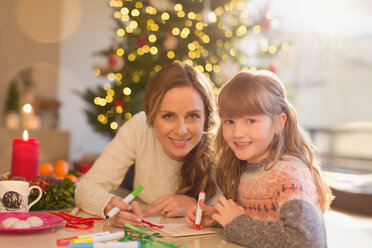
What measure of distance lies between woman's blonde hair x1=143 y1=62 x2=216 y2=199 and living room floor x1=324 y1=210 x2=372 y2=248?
4.86 feet

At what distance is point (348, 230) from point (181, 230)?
253 centimetres

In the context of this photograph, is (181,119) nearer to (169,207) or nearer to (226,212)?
(169,207)

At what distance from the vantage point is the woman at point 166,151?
151 cm

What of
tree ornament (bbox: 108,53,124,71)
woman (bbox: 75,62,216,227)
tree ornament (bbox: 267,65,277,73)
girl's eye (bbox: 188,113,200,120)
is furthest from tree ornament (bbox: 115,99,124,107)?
girl's eye (bbox: 188,113,200,120)

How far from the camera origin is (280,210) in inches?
41.6

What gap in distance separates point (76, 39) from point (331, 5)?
3.96 metres

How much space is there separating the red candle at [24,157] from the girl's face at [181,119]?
0.44 metres

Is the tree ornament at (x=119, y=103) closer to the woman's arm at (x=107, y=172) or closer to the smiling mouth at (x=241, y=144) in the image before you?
the woman's arm at (x=107, y=172)

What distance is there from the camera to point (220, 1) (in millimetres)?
3656

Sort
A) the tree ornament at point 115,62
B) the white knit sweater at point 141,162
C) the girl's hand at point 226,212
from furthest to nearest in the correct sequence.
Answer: the tree ornament at point 115,62, the white knit sweater at point 141,162, the girl's hand at point 226,212

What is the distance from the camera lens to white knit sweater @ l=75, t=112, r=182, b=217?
5.54 feet

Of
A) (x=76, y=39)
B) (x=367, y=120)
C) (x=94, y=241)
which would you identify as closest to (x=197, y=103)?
(x=94, y=241)

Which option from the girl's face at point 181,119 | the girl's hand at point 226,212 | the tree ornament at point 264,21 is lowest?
the girl's hand at point 226,212

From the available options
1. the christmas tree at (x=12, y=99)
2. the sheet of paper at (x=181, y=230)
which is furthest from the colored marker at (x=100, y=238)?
the christmas tree at (x=12, y=99)
